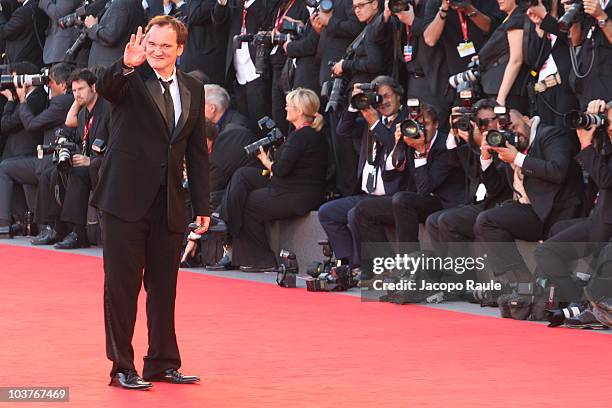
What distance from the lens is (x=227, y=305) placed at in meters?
8.87

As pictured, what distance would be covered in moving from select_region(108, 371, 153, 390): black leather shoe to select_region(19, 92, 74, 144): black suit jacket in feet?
25.0

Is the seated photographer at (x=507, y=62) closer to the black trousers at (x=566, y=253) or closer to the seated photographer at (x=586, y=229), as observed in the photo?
the seated photographer at (x=586, y=229)

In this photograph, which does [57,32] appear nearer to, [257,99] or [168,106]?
[257,99]

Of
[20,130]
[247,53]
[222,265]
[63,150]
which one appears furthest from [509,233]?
[20,130]

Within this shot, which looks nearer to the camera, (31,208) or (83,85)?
(83,85)

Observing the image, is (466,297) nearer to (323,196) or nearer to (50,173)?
(323,196)

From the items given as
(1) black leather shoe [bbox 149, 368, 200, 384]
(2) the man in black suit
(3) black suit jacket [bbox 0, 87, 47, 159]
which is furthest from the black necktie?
(3) black suit jacket [bbox 0, 87, 47, 159]

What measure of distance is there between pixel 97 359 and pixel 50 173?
21.3ft

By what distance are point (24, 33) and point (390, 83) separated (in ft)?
19.4

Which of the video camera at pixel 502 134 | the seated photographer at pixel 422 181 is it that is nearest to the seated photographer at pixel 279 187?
the seated photographer at pixel 422 181

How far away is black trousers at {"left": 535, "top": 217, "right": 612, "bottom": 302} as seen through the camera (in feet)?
26.3

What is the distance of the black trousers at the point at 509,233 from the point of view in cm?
857

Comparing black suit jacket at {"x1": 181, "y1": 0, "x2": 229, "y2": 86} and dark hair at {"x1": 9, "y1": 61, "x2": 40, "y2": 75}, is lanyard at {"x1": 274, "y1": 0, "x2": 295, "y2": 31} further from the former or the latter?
dark hair at {"x1": 9, "y1": 61, "x2": 40, "y2": 75}

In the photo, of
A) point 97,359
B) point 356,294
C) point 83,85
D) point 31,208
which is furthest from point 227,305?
point 31,208
